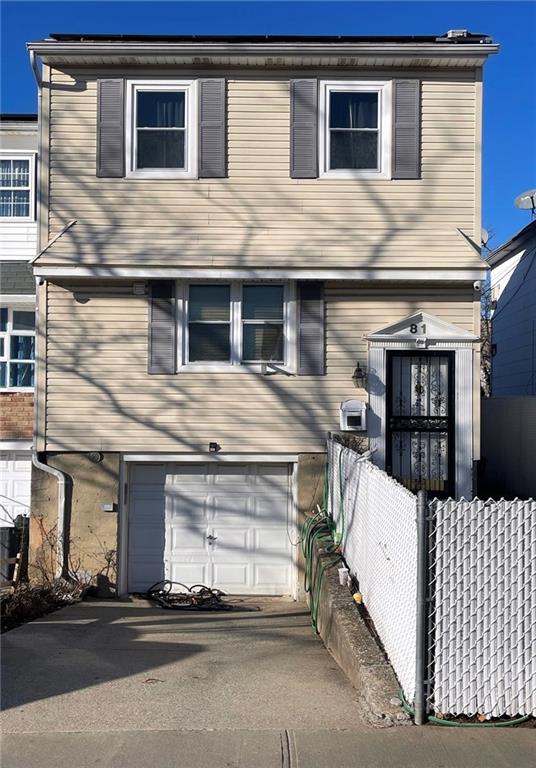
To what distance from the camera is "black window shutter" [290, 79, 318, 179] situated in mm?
11719

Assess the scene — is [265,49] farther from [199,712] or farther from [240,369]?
[199,712]

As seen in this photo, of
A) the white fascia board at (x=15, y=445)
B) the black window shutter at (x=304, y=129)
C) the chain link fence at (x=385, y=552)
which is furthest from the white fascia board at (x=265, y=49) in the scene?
the white fascia board at (x=15, y=445)

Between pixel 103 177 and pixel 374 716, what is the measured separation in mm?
9005

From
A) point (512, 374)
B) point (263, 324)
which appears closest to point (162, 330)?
point (263, 324)

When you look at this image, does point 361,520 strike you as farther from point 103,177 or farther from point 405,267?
point 103,177

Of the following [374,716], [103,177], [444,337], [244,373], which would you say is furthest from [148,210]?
[374,716]

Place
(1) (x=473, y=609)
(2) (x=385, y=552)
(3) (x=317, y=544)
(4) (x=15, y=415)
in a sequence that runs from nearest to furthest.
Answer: (1) (x=473, y=609) < (2) (x=385, y=552) < (3) (x=317, y=544) < (4) (x=15, y=415)

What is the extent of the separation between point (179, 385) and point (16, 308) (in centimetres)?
465

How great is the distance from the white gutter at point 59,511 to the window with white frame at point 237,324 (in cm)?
255

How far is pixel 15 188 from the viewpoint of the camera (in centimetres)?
1539

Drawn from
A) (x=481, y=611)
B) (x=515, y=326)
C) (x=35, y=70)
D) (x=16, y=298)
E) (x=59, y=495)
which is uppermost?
(x=35, y=70)

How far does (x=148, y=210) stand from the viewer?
11.8 m

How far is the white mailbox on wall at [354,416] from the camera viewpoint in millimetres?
11617

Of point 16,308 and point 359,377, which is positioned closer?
point 359,377
